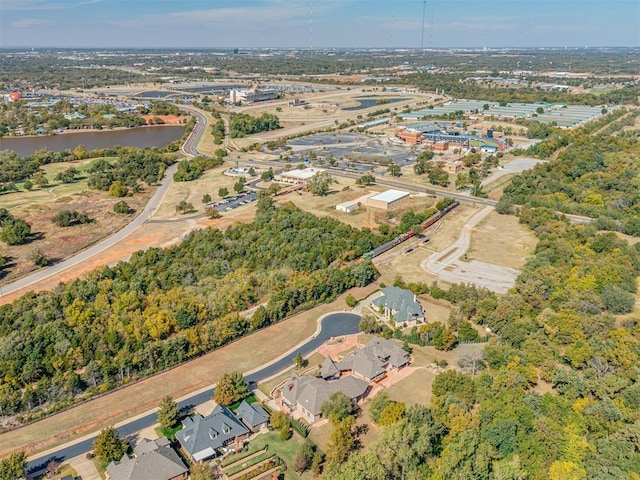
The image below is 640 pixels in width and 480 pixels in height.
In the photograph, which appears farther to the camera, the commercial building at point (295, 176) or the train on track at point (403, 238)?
the commercial building at point (295, 176)

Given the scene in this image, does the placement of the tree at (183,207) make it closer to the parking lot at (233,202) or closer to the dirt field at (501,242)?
the parking lot at (233,202)

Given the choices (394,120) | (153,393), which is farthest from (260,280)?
(394,120)

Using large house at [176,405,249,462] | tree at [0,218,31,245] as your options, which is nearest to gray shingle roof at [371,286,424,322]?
large house at [176,405,249,462]

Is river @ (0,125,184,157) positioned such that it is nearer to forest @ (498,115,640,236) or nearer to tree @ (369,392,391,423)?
forest @ (498,115,640,236)

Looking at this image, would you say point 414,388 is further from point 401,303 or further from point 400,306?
point 401,303

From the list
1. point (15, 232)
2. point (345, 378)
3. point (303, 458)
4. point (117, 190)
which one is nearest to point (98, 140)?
point (117, 190)

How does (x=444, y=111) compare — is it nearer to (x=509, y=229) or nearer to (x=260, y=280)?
(x=509, y=229)

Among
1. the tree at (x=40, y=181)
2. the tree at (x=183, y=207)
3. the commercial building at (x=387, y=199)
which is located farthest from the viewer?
the tree at (x=40, y=181)

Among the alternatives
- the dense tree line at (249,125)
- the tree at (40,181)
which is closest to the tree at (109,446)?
the tree at (40,181)
